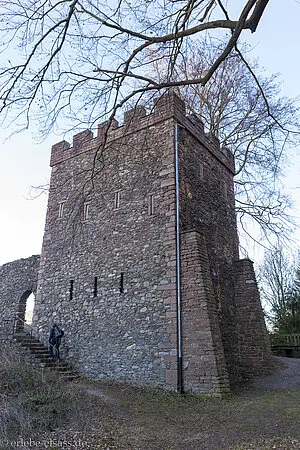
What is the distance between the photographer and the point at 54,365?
36.2 ft

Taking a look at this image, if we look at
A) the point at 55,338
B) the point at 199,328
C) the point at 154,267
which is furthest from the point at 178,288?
the point at 55,338

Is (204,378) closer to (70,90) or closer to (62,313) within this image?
(62,313)

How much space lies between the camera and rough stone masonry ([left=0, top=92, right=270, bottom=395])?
30.0 feet

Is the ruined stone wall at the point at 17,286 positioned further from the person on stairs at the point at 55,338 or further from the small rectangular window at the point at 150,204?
the small rectangular window at the point at 150,204

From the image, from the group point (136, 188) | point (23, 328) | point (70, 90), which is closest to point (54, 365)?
point (23, 328)

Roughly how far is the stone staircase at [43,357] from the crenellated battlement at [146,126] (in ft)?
21.4

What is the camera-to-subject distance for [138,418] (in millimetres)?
6797

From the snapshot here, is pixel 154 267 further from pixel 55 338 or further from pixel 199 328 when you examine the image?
pixel 55 338

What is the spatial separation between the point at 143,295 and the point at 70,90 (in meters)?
5.66

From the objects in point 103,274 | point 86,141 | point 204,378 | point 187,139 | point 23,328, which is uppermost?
point 86,141

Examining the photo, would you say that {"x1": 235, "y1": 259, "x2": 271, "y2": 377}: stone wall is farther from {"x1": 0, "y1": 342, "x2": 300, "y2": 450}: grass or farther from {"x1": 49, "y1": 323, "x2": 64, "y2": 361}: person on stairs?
{"x1": 49, "y1": 323, "x2": 64, "y2": 361}: person on stairs

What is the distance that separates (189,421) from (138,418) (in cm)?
94

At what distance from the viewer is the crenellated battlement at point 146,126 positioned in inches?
453

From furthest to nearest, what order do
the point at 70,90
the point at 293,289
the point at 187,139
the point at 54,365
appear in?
the point at 293,289 < the point at 187,139 < the point at 54,365 < the point at 70,90
